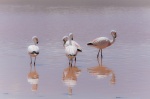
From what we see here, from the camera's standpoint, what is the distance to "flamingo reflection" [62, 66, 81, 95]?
1182cm

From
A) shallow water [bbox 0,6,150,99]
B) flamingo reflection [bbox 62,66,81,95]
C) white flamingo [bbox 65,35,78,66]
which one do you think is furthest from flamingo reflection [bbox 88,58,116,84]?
white flamingo [bbox 65,35,78,66]

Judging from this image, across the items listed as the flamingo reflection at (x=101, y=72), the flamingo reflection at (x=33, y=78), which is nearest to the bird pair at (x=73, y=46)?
the flamingo reflection at (x=101, y=72)

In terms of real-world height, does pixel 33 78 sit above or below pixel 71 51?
below

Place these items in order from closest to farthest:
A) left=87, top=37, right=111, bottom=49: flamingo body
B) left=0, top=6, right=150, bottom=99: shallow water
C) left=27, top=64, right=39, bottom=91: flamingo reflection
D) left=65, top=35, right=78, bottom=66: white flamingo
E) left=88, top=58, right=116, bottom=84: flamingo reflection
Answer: left=0, top=6, right=150, bottom=99: shallow water
left=27, top=64, right=39, bottom=91: flamingo reflection
left=88, top=58, right=116, bottom=84: flamingo reflection
left=65, top=35, right=78, bottom=66: white flamingo
left=87, top=37, right=111, bottom=49: flamingo body

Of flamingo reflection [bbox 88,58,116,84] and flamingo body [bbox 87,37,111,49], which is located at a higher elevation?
flamingo body [bbox 87,37,111,49]

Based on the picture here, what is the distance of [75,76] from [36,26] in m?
14.1

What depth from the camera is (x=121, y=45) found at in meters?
18.7

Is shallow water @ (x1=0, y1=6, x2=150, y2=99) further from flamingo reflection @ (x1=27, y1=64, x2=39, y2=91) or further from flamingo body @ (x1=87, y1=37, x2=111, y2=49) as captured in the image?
flamingo body @ (x1=87, y1=37, x2=111, y2=49)

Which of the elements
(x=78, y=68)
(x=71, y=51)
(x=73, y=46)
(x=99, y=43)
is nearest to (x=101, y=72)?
(x=78, y=68)

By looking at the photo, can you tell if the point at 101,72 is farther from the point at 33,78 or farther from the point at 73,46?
the point at 33,78

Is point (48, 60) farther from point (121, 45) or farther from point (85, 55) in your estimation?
point (121, 45)

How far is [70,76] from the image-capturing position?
13.0 meters

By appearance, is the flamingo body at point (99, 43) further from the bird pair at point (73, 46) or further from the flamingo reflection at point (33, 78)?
the flamingo reflection at point (33, 78)

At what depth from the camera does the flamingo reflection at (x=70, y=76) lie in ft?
38.8
